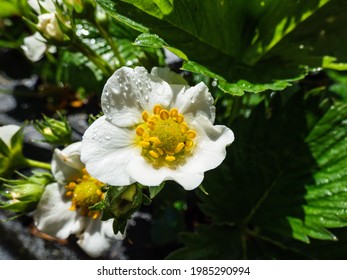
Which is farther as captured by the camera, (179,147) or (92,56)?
(92,56)

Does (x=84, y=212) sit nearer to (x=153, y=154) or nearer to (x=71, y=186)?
(x=71, y=186)

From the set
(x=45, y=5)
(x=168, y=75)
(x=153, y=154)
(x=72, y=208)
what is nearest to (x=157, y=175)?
(x=153, y=154)

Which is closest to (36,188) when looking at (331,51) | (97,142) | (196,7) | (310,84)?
(97,142)

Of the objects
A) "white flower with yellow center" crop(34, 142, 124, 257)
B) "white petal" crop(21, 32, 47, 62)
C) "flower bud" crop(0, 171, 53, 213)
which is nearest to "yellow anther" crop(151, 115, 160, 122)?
"white flower with yellow center" crop(34, 142, 124, 257)

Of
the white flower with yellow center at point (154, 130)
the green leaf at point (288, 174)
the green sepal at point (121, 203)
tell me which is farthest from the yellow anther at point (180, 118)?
the green leaf at point (288, 174)

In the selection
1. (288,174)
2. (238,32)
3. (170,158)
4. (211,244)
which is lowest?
(211,244)

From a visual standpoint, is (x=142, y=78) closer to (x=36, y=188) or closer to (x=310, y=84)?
(x=36, y=188)

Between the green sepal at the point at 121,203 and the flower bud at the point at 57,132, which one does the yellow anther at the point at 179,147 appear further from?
the flower bud at the point at 57,132
